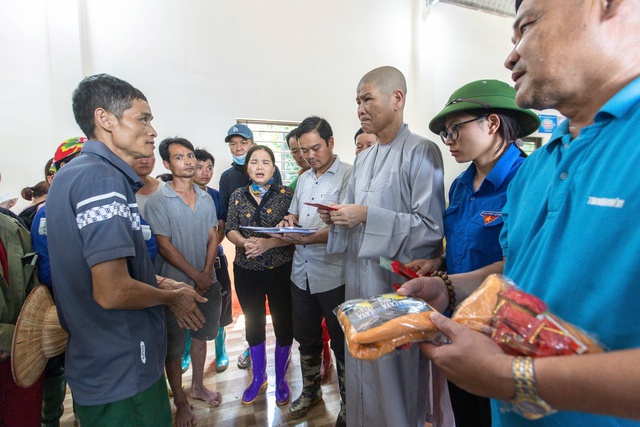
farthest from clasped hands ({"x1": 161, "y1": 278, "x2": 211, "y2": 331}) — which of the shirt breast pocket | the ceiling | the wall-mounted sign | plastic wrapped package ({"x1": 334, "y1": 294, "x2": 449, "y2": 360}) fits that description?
the wall-mounted sign

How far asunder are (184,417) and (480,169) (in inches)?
89.5

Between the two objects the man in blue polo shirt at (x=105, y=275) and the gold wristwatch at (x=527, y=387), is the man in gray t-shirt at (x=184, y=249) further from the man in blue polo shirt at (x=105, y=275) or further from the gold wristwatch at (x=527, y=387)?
the gold wristwatch at (x=527, y=387)

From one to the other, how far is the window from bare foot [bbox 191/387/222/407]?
2893 millimetres

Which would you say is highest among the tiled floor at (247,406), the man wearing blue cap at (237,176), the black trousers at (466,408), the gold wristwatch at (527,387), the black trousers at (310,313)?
the man wearing blue cap at (237,176)

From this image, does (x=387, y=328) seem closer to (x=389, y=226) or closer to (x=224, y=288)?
(x=389, y=226)

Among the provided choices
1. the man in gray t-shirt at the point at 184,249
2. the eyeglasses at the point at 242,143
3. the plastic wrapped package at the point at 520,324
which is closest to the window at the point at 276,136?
the eyeglasses at the point at 242,143

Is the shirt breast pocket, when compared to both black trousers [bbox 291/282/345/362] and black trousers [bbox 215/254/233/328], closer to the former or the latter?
black trousers [bbox 291/282/345/362]

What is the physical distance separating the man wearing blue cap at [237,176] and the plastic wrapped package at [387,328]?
211 cm

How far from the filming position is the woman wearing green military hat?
1.17m

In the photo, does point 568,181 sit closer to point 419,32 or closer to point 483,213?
point 483,213

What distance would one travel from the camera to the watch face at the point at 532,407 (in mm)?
423

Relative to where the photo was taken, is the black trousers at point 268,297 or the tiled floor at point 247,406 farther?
the black trousers at point 268,297

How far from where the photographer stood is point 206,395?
2137 mm

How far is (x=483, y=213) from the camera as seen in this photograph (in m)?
1.18
